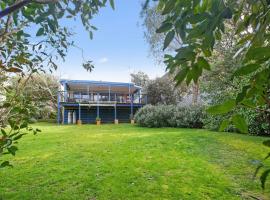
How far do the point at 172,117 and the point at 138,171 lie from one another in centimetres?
891

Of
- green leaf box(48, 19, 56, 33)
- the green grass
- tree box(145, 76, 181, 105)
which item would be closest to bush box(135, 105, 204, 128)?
the green grass

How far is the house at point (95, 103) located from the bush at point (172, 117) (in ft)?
19.9

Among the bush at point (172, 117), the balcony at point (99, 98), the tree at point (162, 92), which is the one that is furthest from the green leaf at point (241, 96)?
the balcony at point (99, 98)

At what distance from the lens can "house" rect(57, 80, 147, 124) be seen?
69.4ft

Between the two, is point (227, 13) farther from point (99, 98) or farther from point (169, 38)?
point (99, 98)

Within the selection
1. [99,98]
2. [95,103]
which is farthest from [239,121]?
[99,98]

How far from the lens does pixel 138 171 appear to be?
5477 mm

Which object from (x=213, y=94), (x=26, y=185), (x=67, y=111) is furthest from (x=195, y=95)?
(x=26, y=185)

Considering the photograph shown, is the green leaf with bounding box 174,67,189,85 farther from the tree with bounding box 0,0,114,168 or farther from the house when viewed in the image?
the house

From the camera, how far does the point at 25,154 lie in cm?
739

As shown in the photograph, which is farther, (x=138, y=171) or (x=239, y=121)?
(x=138, y=171)

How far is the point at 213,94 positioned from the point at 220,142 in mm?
3360

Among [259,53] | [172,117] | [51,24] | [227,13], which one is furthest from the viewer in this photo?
[172,117]

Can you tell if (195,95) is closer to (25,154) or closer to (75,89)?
→ (75,89)
